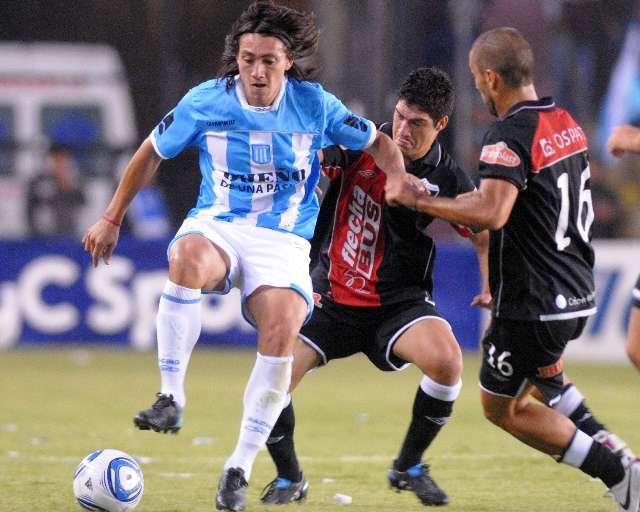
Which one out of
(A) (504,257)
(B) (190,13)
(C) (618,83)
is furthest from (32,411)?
(C) (618,83)

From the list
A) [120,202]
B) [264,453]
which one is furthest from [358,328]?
[264,453]

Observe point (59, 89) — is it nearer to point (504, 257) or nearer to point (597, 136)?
point (597, 136)

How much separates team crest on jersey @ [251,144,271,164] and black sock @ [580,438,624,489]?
1.87m

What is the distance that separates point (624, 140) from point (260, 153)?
168 centimetres

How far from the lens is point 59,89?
1612 cm

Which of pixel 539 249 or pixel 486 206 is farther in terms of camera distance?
pixel 539 249

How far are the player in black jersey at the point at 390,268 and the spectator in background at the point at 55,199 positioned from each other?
784 centimetres

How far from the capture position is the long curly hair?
6227mm

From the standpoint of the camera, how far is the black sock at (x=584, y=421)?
6855 millimetres

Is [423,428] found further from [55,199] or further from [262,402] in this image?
[55,199]

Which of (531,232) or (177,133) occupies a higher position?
(177,133)

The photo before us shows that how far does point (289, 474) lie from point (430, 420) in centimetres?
71

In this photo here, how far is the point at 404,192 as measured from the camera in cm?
604

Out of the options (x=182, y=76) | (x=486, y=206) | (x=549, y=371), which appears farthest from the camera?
(x=182, y=76)
